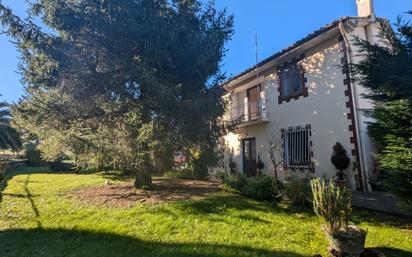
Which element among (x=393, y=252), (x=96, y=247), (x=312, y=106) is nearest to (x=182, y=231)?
(x=96, y=247)

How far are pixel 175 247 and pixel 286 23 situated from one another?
502 inches

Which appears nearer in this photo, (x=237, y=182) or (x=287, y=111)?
(x=237, y=182)

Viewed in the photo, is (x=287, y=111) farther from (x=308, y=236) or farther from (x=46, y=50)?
(x=46, y=50)

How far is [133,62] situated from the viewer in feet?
30.4

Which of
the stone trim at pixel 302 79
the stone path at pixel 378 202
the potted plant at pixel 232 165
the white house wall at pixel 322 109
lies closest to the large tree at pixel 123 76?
the stone trim at pixel 302 79

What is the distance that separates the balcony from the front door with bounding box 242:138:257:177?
1121mm

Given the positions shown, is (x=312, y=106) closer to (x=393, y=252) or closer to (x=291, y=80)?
(x=291, y=80)

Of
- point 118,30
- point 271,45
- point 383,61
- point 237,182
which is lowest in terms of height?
point 237,182

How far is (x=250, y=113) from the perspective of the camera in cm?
1572

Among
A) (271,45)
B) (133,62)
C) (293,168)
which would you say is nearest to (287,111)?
(293,168)

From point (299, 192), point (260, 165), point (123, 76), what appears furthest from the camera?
point (260, 165)

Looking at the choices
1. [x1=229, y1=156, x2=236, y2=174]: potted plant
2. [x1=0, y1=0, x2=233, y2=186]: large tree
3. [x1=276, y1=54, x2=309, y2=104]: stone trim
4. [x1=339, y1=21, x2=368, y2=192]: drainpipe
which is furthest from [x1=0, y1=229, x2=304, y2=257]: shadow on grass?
[x1=229, y1=156, x2=236, y2=174]: potted plant

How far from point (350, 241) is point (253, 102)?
11326 millimetres

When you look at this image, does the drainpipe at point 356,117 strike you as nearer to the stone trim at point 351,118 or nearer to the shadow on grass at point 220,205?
the stone trim at point 351,118
